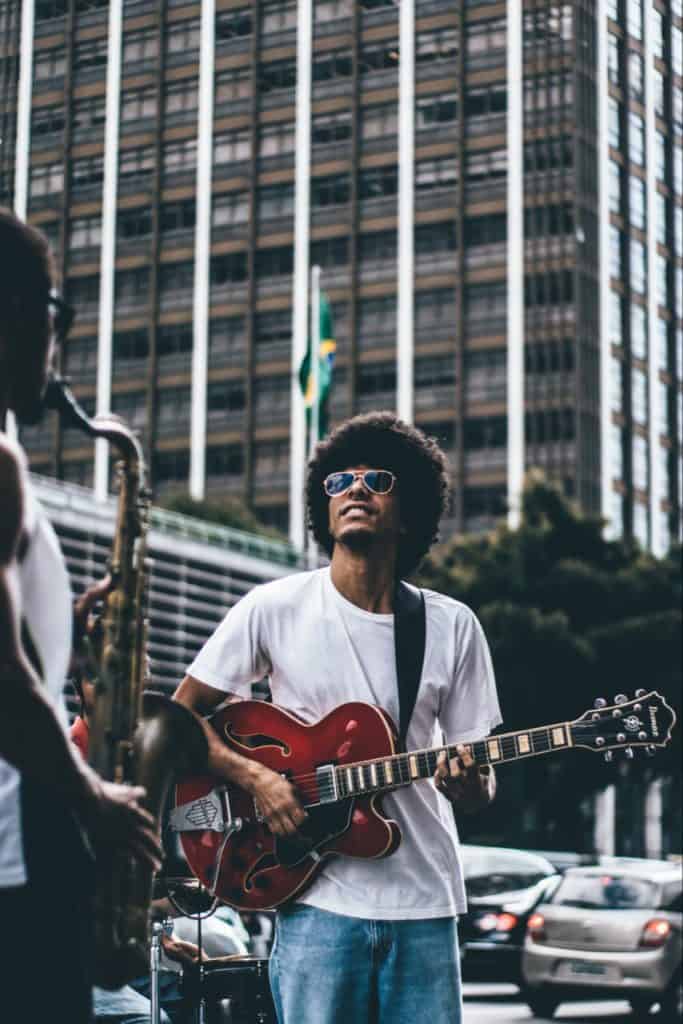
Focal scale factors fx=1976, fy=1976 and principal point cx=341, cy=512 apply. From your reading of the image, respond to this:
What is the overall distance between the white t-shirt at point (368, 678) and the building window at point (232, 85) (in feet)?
62.8

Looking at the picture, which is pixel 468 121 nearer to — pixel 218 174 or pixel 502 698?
pixel 218 174

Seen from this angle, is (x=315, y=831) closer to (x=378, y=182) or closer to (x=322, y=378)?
(x=322, y=378)

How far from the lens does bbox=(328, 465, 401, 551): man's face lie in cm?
436

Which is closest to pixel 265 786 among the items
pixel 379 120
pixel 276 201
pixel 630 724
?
pixel 630 724

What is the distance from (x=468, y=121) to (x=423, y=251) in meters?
18.9

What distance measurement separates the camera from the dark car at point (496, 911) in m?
15.4

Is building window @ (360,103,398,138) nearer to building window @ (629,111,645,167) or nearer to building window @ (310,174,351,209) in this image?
building window @ (310,174,351,209)

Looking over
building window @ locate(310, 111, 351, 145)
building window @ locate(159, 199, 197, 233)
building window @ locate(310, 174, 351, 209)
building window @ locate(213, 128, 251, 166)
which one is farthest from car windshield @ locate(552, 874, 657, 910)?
building window @ locate(310, 174, 351, 209)

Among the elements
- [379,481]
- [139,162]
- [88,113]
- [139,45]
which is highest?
[139,162]

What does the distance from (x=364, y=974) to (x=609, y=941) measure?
10190 millimetres

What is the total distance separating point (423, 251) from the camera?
2810 inches

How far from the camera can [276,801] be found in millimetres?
4133

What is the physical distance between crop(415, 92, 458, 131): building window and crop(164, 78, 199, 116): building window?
83.2ft

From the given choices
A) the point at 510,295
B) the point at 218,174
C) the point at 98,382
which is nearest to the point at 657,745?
the point at 218,174
